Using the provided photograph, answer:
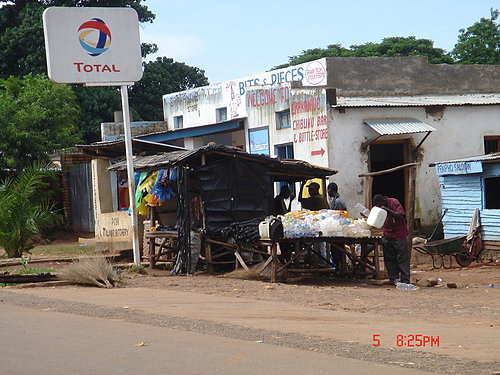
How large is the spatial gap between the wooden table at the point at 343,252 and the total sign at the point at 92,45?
4.65m

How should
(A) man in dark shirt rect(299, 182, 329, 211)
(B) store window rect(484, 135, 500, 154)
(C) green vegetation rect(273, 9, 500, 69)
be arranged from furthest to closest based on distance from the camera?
(C) green vegetation rect(273, 9, 500, 69)
(B) store window rect(484, 135, 500, 154)
(A) man in dark shirt rect(299, 182, 329, 211)

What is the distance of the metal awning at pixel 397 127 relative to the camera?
22.4 meters

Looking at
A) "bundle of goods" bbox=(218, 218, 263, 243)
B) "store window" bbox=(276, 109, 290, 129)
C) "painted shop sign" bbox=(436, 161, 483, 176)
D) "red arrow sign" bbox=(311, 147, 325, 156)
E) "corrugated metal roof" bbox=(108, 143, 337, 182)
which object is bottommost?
"bundle of goods" bbox=(218, 218, 263, 243)

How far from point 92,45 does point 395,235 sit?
698 centimetres

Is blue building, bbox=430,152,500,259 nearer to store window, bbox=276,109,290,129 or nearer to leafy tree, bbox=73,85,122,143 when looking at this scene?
store window, bbox=276,109,290,129

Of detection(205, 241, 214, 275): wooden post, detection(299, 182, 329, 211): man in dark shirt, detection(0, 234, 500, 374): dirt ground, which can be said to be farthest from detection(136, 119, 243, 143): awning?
detection(205, 241, 214, 275): wooden post

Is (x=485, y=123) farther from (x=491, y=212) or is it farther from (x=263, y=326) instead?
(x=263, y=326)

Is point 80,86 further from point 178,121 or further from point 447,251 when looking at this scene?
point 447,251

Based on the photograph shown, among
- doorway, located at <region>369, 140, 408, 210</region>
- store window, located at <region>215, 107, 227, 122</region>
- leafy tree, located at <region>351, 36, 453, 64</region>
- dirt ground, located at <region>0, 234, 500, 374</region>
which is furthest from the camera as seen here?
leafy tree, located at <region>351, 36, 453, 64</region>

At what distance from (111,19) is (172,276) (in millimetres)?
5281

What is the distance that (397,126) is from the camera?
22.7 metres

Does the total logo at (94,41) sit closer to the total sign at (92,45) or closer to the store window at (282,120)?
the total sign at (92,45)

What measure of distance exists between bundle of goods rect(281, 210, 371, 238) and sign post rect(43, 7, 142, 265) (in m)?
3.57

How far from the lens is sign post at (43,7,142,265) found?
15305 millimetres
